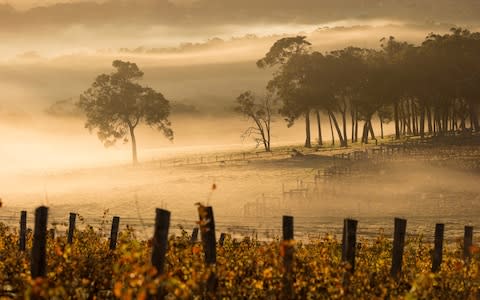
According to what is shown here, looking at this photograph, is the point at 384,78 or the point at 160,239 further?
the point at 384,78

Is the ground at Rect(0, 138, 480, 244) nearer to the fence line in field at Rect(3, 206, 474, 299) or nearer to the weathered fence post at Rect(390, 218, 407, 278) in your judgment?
the weathered fence post at Rect(390, 218, 407, 278)

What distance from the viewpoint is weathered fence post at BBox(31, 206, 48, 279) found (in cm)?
1669

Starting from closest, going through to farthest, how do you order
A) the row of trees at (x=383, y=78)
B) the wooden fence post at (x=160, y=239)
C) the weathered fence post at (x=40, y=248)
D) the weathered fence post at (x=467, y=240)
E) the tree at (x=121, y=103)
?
1. the wooden fence post at (x=160, y=239)
2. the weathered fence post at (x=40, y=248)
3. the weathered fence post at (x=467, y=240)
4. the row of trees at (x=383, y=78)
5. the tree at (x=121, y=103)

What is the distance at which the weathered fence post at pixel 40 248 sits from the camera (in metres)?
16.7

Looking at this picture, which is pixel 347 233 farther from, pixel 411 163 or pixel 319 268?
pixel 411 163

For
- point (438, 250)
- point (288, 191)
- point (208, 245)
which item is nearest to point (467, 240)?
point (438, 250)

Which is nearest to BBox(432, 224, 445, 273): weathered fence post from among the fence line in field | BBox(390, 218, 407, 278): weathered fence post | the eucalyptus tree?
the fence line in field

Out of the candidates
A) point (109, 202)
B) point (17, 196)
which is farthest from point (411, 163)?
point (17, 196)

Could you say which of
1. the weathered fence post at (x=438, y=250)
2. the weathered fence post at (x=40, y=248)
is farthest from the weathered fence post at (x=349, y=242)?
the weathered fence post at (x=40, y=248)

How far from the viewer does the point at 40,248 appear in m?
16.8

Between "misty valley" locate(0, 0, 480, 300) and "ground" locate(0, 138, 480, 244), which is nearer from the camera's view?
"misty valley" locate(0, 0, 480, 300)

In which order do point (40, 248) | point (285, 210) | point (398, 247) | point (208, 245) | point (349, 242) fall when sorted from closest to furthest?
point (40, 248) < point (208, 245) < point (349, 242) < point (398, 247) < point (285, 210)

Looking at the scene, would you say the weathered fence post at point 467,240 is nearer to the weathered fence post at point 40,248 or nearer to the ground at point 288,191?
the ground at point 288,191

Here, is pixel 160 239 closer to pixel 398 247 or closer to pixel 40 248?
pixel 40 248
